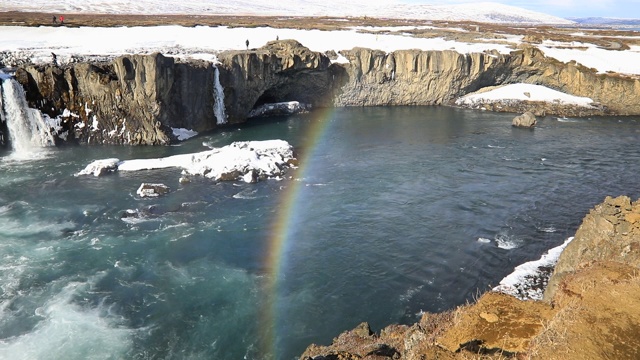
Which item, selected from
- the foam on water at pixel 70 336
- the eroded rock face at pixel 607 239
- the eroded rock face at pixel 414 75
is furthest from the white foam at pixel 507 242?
the eroded rock face at pixel 414 75

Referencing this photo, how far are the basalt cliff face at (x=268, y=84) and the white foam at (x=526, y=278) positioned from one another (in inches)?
1327

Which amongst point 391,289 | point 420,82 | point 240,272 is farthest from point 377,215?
point 420,82

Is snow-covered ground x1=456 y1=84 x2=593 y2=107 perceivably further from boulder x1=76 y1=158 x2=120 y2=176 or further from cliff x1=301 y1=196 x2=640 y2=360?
cliff x1=301 y1=196 x2=640 y2=360

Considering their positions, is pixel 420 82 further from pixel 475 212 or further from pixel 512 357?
pixel 512 357

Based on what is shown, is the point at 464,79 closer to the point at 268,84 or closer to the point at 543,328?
the point at 268,84

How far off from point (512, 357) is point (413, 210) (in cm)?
2043

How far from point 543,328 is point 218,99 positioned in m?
44.9

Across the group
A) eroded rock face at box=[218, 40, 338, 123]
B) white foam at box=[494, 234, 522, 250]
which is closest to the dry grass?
white foam at box=[494, 234, 522, 250]

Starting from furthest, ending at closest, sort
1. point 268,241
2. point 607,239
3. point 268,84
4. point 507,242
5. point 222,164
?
point 268,84
point 222,164
point 268,241
point 507,242
point 607,239

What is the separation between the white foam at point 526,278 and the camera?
2017 centimetres

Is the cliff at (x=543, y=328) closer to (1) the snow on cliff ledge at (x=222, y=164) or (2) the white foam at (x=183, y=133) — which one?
(1) the snow on cliff ledge at (x=222, y=164)

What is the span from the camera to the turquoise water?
18344 mm

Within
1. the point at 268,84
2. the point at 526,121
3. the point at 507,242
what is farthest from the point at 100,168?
the point at 526,121

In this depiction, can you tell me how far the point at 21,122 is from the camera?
1582 inches
